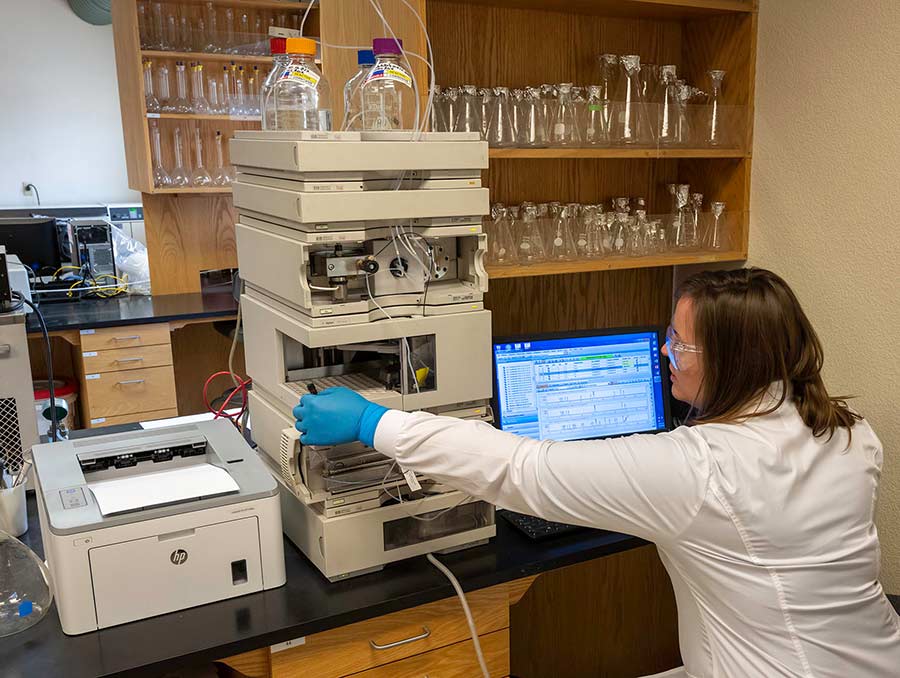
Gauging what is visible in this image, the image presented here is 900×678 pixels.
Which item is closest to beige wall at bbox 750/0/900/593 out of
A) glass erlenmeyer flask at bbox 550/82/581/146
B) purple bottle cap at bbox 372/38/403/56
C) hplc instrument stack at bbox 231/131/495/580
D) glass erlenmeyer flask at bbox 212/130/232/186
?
glass erlenmeyer flask at bbox 550/82/581/146

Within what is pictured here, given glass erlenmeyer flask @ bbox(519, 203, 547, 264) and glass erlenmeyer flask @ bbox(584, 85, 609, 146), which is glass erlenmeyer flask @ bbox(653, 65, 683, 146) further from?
Result: glass erlenmeyer flask @ bbox(519, 203, 547, 264)

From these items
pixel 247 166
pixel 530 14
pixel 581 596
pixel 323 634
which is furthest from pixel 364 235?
pixel 581 596

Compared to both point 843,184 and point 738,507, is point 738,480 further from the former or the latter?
point 843,184

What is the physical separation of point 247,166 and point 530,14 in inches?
37.6

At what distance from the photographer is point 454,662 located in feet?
4.99

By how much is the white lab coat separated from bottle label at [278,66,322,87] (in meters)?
0.68

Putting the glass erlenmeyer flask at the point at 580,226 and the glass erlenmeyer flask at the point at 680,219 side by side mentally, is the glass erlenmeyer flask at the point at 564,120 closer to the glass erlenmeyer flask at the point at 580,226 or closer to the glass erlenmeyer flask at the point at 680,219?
the glass erlenmeyer flask at the point at 580,226

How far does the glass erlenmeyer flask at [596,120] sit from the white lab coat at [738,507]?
39.3 inches

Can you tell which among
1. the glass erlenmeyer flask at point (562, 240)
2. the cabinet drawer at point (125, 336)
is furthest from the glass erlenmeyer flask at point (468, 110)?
the cabinet drawer at point (125, 336)

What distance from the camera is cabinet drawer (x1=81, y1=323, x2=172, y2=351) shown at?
3400mm

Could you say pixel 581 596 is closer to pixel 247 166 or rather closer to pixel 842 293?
pixel 842 293

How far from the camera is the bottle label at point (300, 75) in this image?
150 centimetres

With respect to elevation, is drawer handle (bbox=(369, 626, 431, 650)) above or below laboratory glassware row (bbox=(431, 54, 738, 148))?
below

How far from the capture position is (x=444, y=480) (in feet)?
4.49
